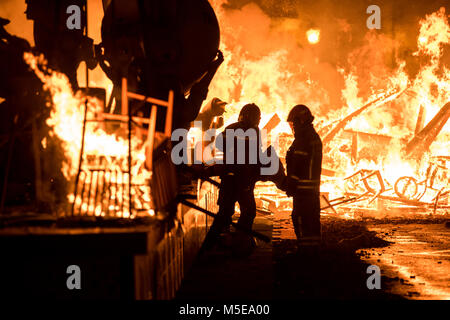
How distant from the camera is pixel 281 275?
5.38 metres

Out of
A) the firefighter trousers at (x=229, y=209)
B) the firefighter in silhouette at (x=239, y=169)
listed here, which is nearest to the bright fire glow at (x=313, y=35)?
the firefighter in silhouette at (x=239, y=169)

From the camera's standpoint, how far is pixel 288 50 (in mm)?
18453

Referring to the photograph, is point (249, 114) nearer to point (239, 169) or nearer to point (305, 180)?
point (239, 169)

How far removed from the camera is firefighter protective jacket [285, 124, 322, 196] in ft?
21.0

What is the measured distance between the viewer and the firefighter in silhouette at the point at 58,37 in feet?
19.6

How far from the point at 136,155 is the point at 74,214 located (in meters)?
0.95

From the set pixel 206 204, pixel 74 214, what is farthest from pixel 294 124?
pixel 74 214

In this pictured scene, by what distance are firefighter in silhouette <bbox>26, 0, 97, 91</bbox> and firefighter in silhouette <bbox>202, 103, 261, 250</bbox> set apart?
2788mm

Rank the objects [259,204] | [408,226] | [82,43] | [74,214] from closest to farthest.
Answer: [74,214] → [82,43] → [408,226] → [259,204]

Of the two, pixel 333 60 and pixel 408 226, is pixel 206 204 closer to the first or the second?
pixel 408 226

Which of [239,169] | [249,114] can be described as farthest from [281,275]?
[249,114]

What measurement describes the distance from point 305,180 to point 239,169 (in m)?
1.17

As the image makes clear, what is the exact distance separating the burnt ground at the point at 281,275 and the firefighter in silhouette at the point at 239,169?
1.57 ft

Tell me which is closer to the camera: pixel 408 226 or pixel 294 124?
pixel 294 124
